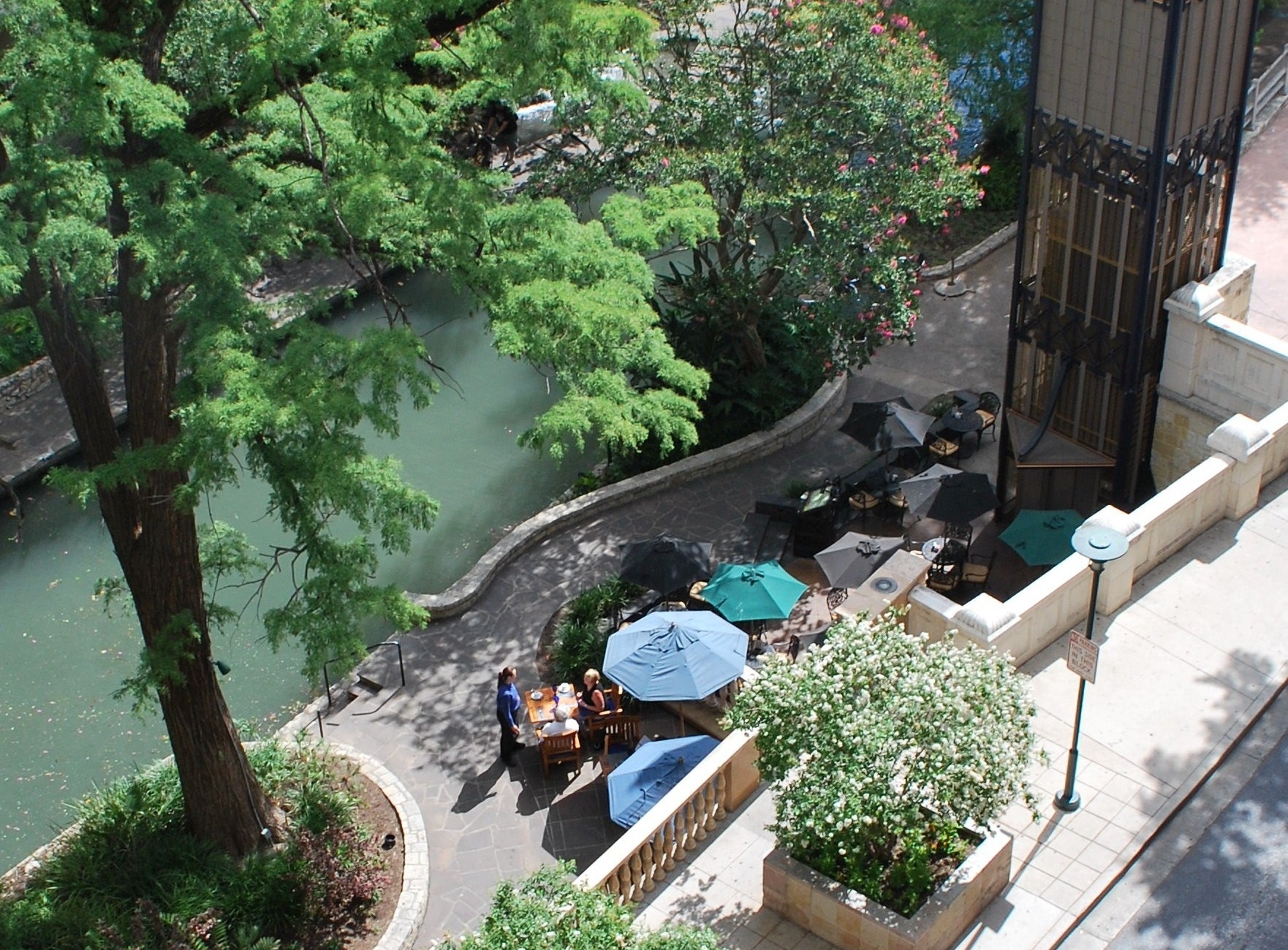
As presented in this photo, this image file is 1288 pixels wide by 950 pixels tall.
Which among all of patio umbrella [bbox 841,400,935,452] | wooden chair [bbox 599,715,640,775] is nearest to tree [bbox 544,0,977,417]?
patio umbrella [bbox 841,400,935,452]

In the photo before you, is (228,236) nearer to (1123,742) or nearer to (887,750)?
(887,750)

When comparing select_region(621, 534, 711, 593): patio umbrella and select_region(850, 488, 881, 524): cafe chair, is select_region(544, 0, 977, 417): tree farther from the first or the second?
select_region(621, 534, 711, 593): patio umbrella

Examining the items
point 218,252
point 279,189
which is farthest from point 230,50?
point 218,252

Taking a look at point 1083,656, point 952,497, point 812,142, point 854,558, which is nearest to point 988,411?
point 952,497

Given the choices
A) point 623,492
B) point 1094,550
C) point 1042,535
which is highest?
point 1094,550

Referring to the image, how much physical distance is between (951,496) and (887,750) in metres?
8.73

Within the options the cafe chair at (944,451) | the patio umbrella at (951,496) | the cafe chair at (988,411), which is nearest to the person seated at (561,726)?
the patio umbrella at (951,496)

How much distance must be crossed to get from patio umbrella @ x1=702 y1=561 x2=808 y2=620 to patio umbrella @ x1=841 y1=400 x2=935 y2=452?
3249 mm

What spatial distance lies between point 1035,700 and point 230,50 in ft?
32.2

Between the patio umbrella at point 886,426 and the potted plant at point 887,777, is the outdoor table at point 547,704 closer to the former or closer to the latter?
the potted plant at point 887,777

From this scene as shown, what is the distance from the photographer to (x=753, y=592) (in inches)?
763

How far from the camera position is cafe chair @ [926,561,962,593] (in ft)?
67.5

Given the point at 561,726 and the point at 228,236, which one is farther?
the point at 561,726

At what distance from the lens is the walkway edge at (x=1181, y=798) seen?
1366 centimetres
